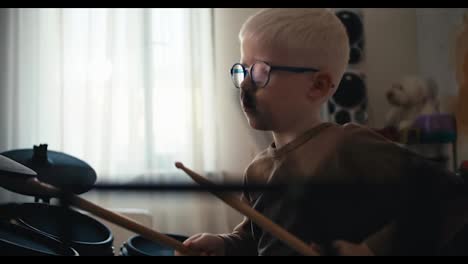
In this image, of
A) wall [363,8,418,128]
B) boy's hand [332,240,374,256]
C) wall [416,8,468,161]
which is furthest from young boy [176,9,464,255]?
wall [363,8,418,128]

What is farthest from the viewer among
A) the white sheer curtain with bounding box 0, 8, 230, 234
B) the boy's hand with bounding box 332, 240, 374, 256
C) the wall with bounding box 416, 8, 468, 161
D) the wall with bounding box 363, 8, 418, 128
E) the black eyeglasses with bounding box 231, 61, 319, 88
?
the white sheer curtain with bounding box 0, 8, 230, 234

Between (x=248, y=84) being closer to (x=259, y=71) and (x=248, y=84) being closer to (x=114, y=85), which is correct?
(x=259, y=71)

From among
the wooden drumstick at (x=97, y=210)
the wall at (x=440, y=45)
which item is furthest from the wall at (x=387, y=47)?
the wooden drumstick at (x=97, y=210)

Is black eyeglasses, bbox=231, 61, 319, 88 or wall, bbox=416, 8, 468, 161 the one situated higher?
wall, bbox=416, 8, 468, 161

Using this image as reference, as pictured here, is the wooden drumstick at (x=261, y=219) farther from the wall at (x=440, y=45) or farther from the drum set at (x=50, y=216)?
the wall at (x=440, y=45)

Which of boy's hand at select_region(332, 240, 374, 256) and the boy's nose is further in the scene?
the boy's nose

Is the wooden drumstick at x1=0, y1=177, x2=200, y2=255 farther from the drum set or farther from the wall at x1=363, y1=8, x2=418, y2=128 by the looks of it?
the wall at x1=363, y1=8, x2=418, y2=128

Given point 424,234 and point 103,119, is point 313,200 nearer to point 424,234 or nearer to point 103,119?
point 424,234

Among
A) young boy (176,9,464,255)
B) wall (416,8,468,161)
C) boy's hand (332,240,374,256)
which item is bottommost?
boy's hand (332,240,374,256)

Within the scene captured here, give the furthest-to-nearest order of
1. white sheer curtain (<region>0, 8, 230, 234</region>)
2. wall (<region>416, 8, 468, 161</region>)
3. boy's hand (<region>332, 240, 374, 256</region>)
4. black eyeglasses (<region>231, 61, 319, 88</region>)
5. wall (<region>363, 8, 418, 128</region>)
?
white sheer curtain (<region>0, 8, 230, 234</region>)
wall (<region>363, 8, 418, 128</region>)
wall (<region>416, 8, 468, 161</region>)
black eyeglasses (<region>231, 61, 319, 88</region>)
boy's hand (<region>332, 240, 374, 256</region>)

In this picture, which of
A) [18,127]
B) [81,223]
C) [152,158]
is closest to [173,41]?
[152,158]

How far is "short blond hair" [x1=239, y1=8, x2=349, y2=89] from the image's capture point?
41 centimetres

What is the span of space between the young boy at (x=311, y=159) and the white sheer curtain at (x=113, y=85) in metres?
1.31

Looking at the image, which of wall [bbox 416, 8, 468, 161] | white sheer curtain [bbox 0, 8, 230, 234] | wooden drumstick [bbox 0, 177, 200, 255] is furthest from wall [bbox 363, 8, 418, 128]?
wooden drumstick [bbox 0, 177, 200, 255]
